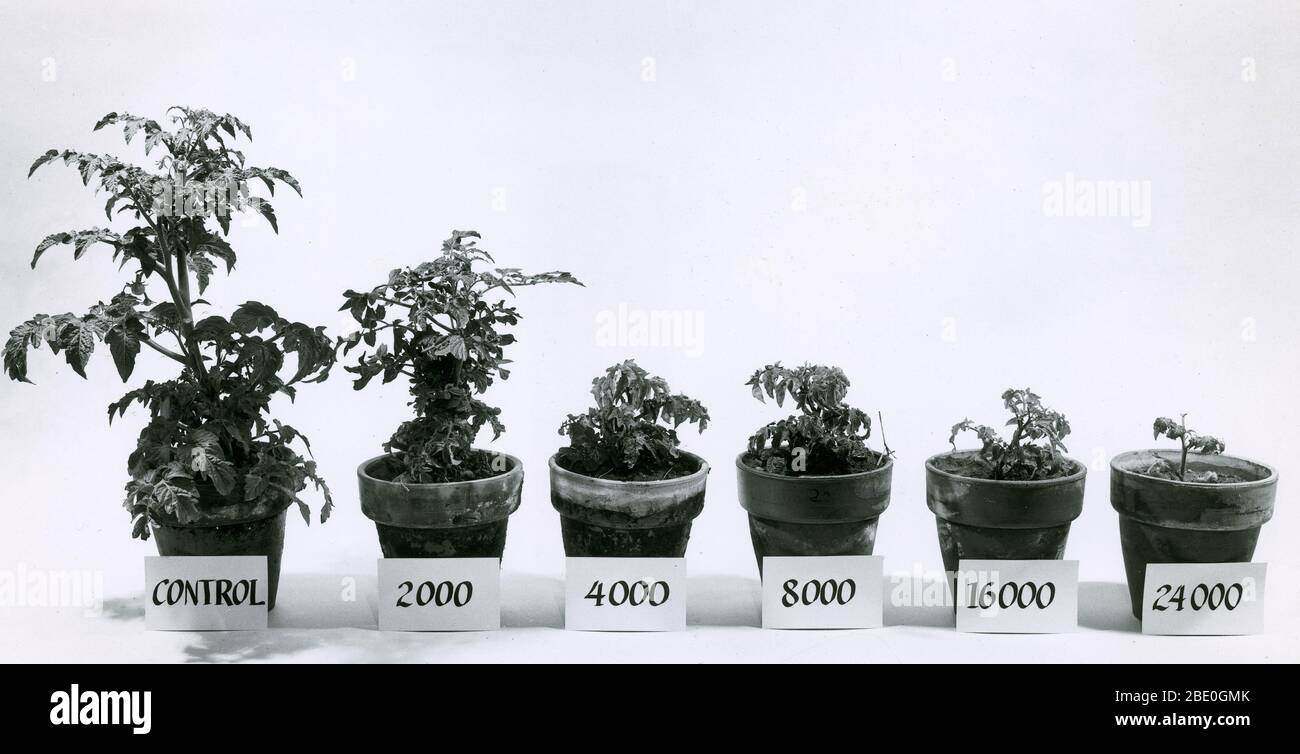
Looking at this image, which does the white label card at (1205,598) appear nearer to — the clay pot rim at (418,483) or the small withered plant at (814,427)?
the small withered plant at (814,427)

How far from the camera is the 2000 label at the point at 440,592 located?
2.56 m

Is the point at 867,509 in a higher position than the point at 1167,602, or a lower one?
higher

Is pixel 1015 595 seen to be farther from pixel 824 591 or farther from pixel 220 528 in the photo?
pixel 220 528

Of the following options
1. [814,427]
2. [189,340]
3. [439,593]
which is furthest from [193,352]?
[814,427]

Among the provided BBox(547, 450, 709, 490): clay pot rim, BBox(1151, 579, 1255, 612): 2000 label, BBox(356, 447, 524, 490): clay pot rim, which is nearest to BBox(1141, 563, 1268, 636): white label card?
BBox(1151, 579, 1255, 612): 2000 label

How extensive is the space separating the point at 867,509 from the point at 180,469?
56.9 inches

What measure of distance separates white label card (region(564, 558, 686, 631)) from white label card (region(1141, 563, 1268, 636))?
3.29ft

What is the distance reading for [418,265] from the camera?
8.45 feet

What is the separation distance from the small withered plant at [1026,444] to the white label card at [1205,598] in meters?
0.30

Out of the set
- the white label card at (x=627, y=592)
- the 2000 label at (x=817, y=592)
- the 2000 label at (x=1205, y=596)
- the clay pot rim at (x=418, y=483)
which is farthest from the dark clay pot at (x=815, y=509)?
the 2000 label at (x=1205, y=596)

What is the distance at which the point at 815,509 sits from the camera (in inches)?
104
